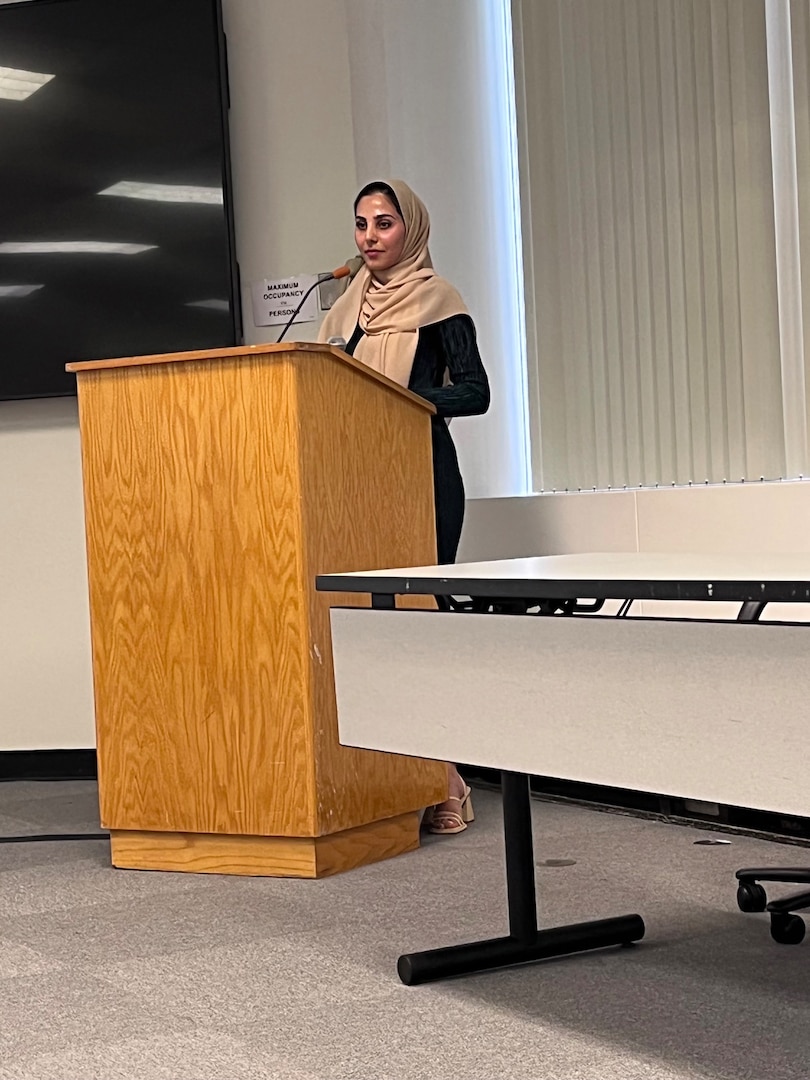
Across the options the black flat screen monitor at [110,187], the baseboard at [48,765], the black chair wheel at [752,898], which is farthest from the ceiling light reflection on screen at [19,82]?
the black chair wheel at [752,898]

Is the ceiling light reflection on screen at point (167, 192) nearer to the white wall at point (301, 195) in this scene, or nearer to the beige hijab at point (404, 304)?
the white wall at point (301, 195)

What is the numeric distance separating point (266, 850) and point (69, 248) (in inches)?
96.4

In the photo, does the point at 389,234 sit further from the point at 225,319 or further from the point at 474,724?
the point at 474,724

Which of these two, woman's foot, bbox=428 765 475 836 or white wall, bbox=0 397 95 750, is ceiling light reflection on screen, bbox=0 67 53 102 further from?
woman's foot, bbox=428 765 475 836

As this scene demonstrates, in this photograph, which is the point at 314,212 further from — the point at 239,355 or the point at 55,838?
the point at 55,838

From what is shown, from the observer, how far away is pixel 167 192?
187 inches

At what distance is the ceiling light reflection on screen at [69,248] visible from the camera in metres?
4.77

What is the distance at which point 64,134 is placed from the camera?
15.7 ft

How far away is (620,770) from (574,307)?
8.46ft

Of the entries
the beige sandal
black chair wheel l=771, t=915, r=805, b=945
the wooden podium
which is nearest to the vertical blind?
the wooden podium

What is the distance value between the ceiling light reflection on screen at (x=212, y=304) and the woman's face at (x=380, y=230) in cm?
106

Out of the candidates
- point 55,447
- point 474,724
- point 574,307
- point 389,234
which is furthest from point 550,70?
point 474,724

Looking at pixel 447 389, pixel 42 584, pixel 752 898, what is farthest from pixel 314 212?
pixel 752 898

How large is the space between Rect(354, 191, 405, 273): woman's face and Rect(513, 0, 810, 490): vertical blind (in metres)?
0.76
